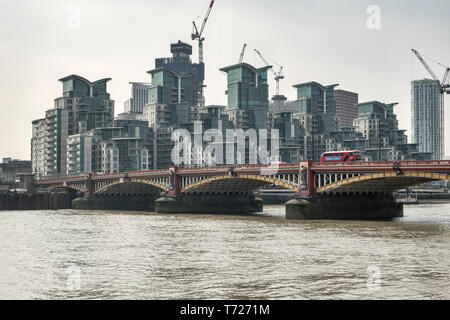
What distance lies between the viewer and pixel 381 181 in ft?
275

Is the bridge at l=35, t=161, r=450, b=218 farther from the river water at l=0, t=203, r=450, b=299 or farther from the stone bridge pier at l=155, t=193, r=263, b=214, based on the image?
the river water at l=0, t=203, r=450, b=299

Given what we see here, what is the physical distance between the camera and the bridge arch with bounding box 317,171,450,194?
249 feet

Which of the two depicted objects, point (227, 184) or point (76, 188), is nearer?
point (227, 184)

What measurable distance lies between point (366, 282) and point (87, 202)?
10959 centimetres

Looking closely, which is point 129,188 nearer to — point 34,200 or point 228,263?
point 34,200

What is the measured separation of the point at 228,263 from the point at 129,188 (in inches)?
3687

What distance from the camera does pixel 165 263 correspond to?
144 feet

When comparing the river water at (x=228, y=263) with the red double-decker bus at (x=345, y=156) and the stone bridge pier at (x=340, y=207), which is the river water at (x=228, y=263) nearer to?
the stone bridge pier at (x=340, y=207)

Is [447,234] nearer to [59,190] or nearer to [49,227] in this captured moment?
[49,227]

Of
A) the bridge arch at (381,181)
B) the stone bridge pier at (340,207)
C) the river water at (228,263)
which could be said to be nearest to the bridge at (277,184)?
the bridge arch at (381,181)

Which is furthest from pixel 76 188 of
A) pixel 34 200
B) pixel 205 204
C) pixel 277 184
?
pixel 277 184

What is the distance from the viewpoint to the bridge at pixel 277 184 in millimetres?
79775

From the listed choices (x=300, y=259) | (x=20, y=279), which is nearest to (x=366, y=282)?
(x=300, y=259)

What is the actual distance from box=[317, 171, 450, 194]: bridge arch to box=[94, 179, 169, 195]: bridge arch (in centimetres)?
4833
